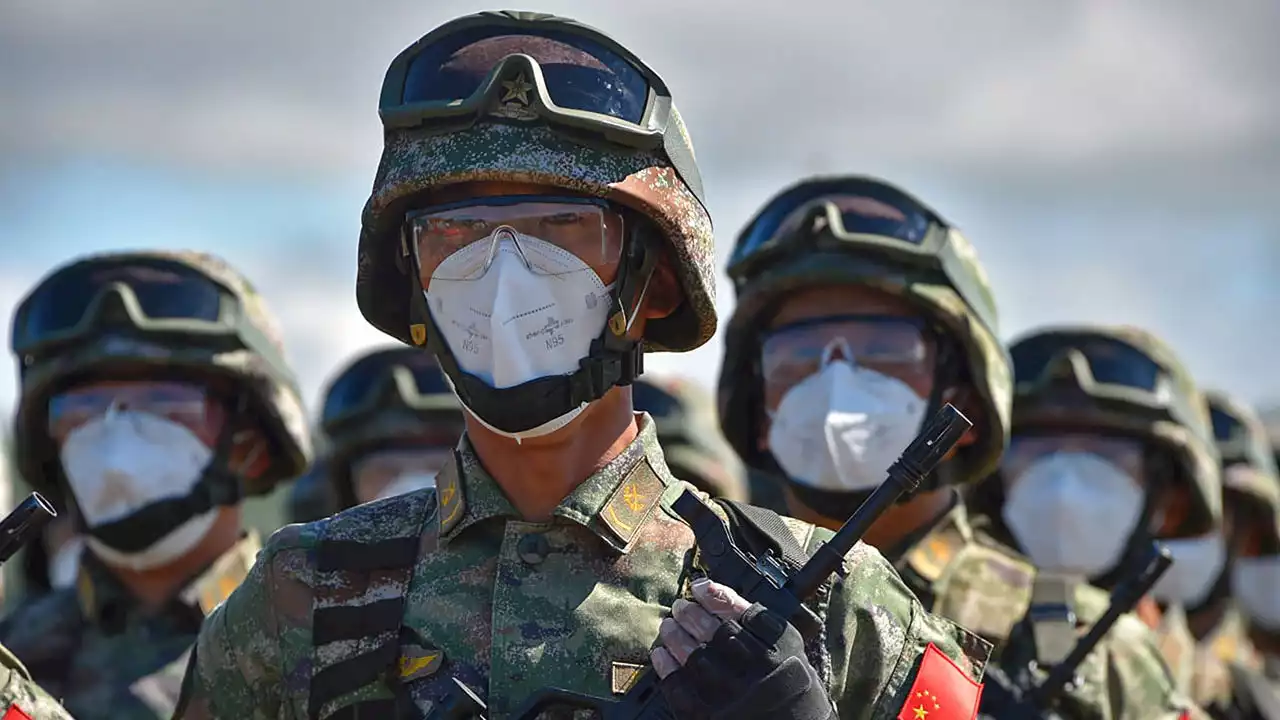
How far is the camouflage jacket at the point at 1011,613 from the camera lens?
7176 mm

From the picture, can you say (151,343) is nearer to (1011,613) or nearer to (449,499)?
(1011,613)

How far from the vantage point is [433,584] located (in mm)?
4645

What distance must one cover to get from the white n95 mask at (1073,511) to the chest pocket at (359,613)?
206 inches

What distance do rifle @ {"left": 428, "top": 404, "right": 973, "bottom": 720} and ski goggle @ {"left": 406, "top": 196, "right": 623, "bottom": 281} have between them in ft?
2.38

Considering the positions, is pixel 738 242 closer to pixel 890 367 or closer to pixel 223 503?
pixel 890 367

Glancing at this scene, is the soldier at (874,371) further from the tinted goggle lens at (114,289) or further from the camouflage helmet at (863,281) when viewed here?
the tinted goggle lens at (114,289)

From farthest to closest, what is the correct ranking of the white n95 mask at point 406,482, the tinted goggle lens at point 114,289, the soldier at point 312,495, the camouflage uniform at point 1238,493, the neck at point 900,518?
the soldier at point 312,495, the camouflage uniform at point 1238,493, the white n95 mask at point 406,482, the tinted goggle lens at point 114,289, the neck at point 900,518

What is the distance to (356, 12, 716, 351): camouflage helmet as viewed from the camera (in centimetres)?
475

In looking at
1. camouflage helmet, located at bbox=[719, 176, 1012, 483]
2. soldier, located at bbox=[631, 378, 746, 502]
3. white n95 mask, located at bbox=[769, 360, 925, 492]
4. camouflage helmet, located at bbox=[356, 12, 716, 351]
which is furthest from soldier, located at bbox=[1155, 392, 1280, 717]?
camouflage helmet, located at bbox=[356, 12, 716, 351]

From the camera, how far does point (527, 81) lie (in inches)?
189

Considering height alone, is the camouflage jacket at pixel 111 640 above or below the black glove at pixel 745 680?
below

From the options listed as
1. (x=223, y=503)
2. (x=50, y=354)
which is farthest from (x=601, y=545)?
(x=50, y=354)

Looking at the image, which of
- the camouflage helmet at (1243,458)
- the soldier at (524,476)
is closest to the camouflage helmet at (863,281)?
the soldier at (524,476)

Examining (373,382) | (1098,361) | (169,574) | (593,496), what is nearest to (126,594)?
(169,574)
